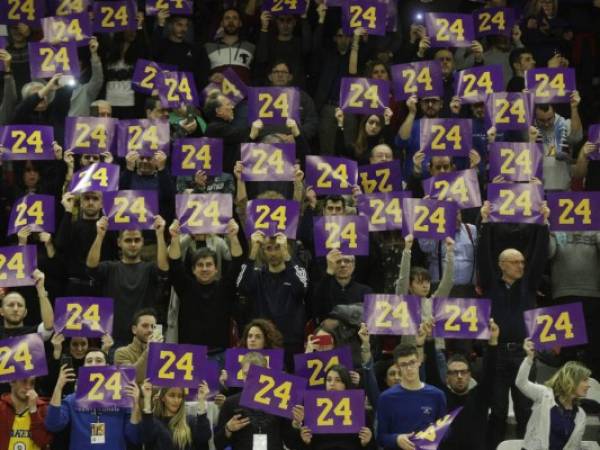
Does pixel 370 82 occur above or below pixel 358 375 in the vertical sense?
above

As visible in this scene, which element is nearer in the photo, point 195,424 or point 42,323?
point 195,424

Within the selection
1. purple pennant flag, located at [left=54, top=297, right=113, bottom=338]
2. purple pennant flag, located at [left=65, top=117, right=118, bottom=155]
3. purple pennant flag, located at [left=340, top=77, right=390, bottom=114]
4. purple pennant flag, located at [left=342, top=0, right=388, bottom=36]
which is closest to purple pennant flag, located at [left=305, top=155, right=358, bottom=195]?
purple pennant flag, located at [left=340, top=77, right=390, bottom=114]

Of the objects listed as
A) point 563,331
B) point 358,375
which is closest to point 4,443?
point 358,375

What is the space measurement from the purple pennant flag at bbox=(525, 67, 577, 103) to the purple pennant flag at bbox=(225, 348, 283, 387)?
12.4ft

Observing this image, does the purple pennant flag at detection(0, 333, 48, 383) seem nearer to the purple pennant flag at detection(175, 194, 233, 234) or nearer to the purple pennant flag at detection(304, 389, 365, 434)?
the purple pennant flag at detection(175, 194, 233, 234)

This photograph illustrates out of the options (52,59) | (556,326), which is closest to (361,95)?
(52,59)

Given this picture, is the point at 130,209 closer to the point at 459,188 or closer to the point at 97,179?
the point at 97,179

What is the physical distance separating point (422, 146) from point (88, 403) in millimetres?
3770

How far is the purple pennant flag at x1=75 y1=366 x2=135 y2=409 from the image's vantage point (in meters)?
10.8

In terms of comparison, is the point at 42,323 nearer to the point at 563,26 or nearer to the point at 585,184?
the point at 585,184

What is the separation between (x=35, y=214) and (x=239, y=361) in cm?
227

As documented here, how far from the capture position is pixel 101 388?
1083cm

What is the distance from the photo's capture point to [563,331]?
445 inches

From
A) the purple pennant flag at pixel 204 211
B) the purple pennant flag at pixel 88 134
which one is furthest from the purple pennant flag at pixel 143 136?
the purple pennant flag at pixel 204 211
